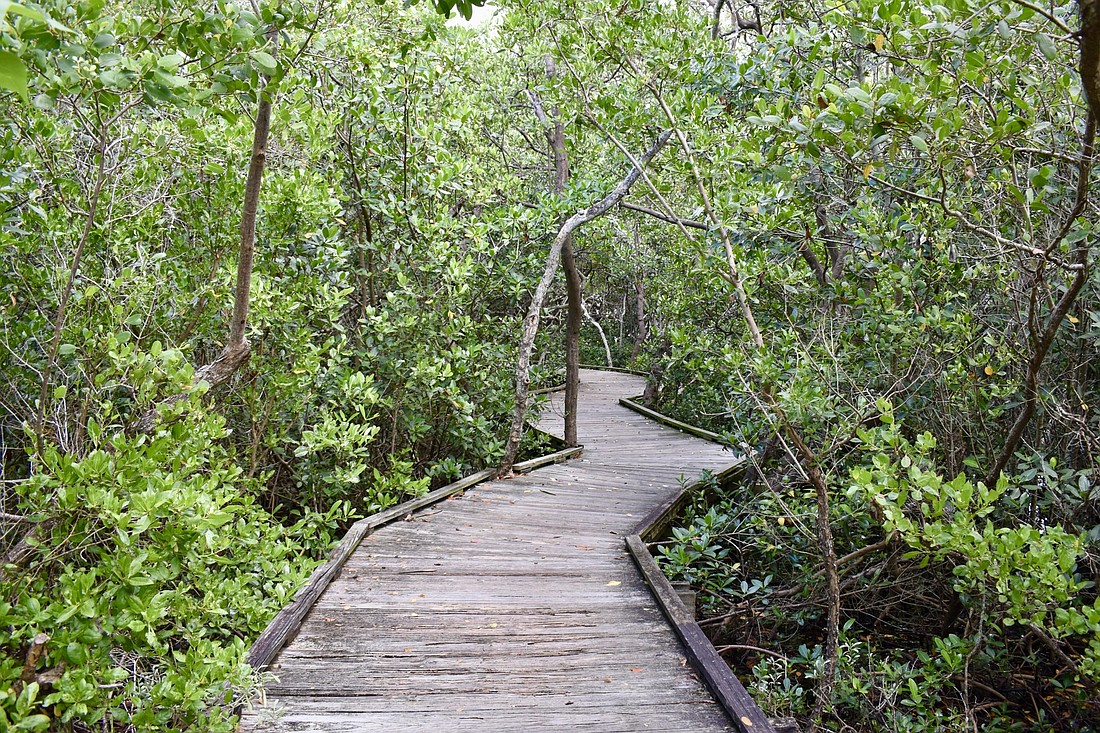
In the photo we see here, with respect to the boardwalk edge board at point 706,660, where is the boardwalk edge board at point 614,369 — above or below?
above

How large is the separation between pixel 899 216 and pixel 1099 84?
2.94m

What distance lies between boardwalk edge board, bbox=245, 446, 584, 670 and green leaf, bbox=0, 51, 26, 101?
2.66m

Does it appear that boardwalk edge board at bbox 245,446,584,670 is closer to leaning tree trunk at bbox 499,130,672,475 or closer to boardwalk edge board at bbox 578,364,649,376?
leaning tree trunk at bbox 499,130,672,475

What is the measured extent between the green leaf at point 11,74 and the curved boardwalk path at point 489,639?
274cm

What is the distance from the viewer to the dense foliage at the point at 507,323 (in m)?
2.52

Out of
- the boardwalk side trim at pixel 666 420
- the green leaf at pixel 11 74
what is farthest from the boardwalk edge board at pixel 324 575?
the boardwalk side trim at pixel 666 420

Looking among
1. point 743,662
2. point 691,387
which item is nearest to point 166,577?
point 743,662

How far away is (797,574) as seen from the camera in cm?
558

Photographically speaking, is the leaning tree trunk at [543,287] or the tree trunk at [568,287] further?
the tree trunk at [568,287]

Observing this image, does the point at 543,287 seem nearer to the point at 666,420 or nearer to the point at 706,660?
the point at 706,660

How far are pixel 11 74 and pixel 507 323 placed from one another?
7.64 metres

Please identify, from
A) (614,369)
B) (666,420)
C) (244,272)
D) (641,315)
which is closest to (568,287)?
(666,420)

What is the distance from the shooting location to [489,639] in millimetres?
3854

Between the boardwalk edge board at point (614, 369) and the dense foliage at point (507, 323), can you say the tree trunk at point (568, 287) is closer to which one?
the dense foliage at point (507, 323)
